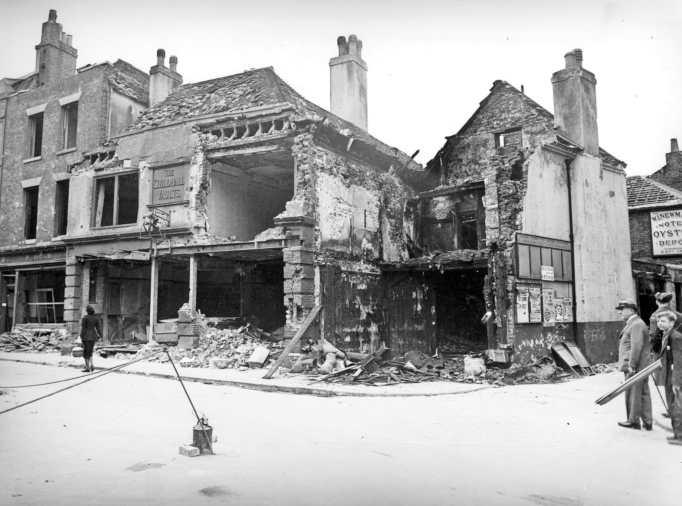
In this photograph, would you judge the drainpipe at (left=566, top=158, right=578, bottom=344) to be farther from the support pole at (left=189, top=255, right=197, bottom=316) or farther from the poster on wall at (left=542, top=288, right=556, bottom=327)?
the support pole at (left=189, top=255, right=197, bottom=316)

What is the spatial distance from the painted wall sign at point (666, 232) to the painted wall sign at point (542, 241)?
8.44 meters

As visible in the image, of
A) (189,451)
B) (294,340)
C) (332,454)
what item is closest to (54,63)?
(294,340)

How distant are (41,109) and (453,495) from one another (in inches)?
938

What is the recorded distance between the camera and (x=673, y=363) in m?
6.86

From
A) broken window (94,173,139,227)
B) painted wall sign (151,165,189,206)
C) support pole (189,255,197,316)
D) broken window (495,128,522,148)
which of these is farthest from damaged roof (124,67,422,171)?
support pole (189,255,197,316)

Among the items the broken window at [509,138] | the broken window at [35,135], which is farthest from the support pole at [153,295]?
the broken window at [509,138]

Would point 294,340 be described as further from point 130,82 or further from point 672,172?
point 672,172

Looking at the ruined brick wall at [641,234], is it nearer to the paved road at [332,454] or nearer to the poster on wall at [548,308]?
the poster on wall at [548,308]

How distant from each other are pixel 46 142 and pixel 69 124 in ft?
3.92

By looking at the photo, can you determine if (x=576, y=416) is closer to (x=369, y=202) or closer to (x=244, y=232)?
(x=369, y=202)

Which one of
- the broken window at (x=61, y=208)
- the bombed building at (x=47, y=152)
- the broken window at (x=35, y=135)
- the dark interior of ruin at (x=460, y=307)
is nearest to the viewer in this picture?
the dark interior of ruin at (x=460, y=307)

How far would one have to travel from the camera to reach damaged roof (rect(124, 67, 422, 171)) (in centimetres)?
1723

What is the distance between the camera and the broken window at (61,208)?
2209 centimetres

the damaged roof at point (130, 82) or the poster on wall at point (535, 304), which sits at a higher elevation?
the damaged roof at point (130, 82)
